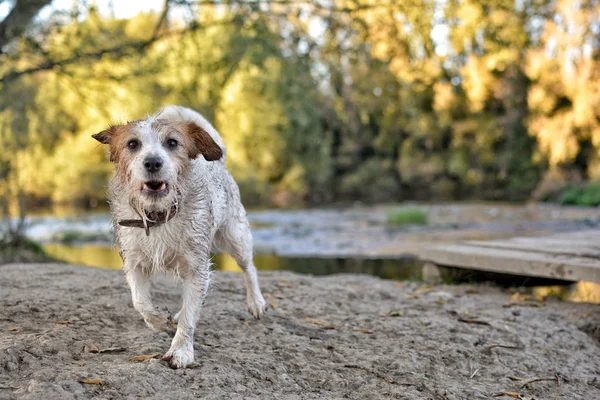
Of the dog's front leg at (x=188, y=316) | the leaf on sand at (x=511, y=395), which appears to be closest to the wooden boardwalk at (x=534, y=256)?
the leaf on sand at (x=511, y=395)

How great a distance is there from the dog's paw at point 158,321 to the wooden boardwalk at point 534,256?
4.00 meters

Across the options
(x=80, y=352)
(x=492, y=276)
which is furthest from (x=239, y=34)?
(x=80, y=352)

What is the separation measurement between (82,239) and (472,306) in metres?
12.8

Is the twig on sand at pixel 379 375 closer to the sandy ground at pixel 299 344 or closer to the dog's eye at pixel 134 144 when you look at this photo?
the sandy ground at pixel 299 344

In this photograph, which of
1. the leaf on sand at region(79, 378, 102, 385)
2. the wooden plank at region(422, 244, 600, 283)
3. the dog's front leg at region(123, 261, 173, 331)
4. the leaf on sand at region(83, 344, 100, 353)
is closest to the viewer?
the leaf on sand at region(79, 378, 102, 385)

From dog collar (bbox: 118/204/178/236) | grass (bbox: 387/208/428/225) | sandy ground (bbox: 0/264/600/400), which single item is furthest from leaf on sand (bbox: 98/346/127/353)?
grass (bbox: 387/208/428/225)

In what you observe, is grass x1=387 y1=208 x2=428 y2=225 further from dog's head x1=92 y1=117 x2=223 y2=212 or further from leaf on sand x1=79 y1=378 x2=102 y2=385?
leaf on sand x1=79 y1=378 x2=102 y2=385

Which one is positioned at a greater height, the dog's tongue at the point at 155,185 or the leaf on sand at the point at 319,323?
the dog's tongue at the point at 155,185

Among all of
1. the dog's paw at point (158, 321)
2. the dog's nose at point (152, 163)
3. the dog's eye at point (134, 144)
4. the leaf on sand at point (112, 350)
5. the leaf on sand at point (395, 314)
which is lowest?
the leaf on sand at point (395, 314)

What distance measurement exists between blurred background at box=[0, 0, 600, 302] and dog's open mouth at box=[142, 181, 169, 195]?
582cm

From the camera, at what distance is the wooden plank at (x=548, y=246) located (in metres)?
6.64

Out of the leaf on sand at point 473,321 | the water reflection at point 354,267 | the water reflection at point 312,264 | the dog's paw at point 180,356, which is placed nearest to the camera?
the dog's paw at point 180,356

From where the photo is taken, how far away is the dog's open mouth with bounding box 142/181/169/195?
3.45 meters

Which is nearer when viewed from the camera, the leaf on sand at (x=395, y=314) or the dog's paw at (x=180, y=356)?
the dog's paw at (x=180, y=356)
